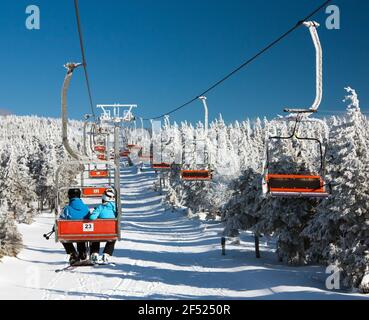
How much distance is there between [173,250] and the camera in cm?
5025

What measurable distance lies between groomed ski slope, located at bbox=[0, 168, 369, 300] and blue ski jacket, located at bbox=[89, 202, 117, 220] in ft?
59.8

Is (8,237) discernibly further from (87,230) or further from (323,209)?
(87,230)

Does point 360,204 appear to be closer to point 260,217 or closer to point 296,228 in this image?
point 296,228

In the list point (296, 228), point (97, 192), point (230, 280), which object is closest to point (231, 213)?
point (296, 228)

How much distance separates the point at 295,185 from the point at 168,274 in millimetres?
25485

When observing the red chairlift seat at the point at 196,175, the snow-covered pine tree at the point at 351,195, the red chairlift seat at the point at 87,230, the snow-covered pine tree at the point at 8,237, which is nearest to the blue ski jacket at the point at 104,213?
the red chairlift seat at the point at 87,230

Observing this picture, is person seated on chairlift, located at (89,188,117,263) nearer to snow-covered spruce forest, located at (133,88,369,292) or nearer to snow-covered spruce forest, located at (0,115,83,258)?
snow-covered spruce forest, located at (133,88,369,292)

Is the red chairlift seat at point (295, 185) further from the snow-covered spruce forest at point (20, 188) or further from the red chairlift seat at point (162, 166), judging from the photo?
the red chairlift seat at point (162, 166)

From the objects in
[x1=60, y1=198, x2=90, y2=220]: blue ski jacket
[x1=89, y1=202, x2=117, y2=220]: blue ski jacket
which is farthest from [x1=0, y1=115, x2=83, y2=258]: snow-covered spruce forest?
[x1=89, y1=202, x2=117, y2=220]: blue ski jacket

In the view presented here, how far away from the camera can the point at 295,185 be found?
13133 mm

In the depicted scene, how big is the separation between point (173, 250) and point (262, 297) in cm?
2256

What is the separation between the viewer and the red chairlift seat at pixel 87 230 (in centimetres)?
1143

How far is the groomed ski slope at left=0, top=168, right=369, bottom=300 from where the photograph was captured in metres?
30.2

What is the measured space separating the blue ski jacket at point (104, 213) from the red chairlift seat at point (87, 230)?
0.46 feet
